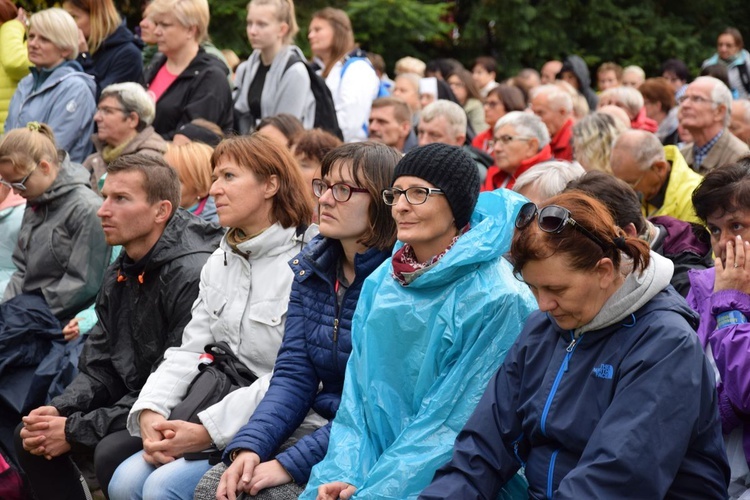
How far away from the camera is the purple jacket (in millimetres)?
3412

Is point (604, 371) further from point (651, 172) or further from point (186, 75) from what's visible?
point (186, 75)

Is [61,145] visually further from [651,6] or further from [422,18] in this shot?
[651,6]

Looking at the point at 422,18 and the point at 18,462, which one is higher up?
the point at 18,462

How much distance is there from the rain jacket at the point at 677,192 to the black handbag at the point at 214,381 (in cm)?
244

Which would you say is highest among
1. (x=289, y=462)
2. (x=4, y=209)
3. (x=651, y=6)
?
(x=289, y=462)

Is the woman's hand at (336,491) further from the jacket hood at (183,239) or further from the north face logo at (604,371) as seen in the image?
the jacket hood at (183,239)

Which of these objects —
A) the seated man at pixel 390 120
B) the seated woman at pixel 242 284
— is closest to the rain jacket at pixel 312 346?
the seated woman at pixel 242 284

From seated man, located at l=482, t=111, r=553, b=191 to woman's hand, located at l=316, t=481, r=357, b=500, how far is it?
3840 millimetres

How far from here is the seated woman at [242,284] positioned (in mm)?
4578

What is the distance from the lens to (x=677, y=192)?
5785mm

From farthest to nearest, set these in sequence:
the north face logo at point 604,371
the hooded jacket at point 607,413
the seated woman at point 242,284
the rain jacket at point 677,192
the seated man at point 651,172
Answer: the seated man at point 651,172, the rain jacket at point 677,192, the seated woman at point 242,284, the north face logo at point 604,371, the hooded jacket at point 607,413

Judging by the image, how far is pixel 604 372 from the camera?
3084mm

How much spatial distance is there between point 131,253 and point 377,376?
1.78 metres

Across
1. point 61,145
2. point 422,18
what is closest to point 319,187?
point 61,145
